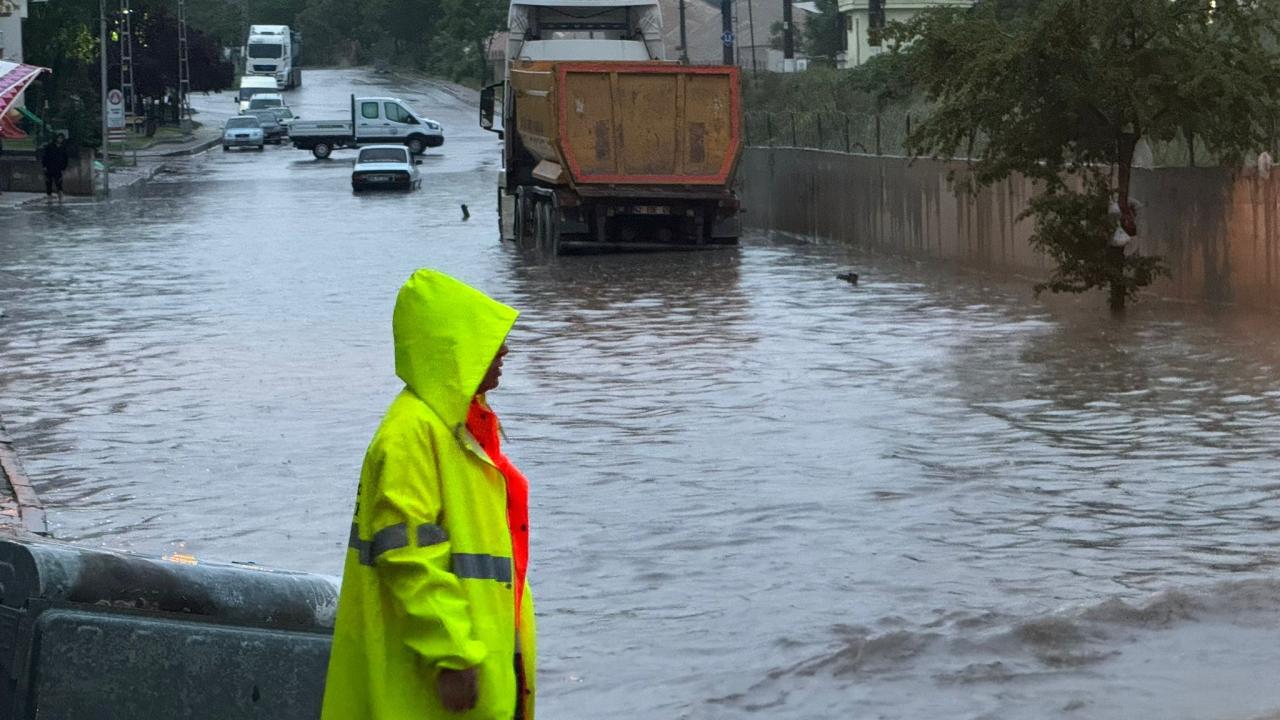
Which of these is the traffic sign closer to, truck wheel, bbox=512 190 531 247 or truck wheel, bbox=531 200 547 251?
truck wheel, bbox=512 190 531 247

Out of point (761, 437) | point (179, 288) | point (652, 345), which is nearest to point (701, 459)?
point (761, 437)

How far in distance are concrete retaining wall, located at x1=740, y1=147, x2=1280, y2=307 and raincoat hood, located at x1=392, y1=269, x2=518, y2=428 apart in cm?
1624

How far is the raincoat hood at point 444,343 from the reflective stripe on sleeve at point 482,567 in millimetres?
278

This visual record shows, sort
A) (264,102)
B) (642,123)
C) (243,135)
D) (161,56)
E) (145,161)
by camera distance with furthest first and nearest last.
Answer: (161,56) → (264,102) → (243,135) → (145,161) → (642,123)

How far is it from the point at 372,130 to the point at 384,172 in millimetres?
21120

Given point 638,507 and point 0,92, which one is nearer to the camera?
point 638,507

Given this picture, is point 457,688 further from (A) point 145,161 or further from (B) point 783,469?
(A) point 145,161

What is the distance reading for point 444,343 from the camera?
14.3ft

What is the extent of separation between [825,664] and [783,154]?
28.5 m

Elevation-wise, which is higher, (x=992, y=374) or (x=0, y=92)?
(x=0, y=92)

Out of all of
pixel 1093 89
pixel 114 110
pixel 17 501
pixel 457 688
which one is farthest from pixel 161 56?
pixel 457 688

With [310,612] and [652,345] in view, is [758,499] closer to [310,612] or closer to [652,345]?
[310,612]

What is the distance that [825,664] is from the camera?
7852mm

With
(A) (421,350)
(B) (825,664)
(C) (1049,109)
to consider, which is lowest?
(B) (825,664)
